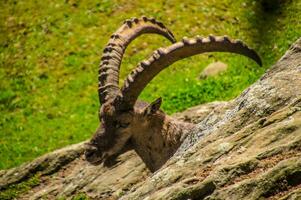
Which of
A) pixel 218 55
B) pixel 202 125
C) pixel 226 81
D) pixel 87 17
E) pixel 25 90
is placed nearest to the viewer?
pixel 202 125

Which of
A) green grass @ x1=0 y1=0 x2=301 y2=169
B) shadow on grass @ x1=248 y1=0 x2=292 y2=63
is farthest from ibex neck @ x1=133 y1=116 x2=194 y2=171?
shadow on grass @ x1=248 y1=0 x2=292 y2=63

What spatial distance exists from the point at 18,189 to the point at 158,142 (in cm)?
748

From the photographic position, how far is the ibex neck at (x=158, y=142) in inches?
488

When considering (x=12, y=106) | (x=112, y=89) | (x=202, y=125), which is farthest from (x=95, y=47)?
(x=202, y=125)

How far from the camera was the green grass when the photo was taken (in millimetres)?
23906

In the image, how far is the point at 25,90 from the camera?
29.0m

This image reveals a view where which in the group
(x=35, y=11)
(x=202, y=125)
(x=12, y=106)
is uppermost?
(x=35, y=11)

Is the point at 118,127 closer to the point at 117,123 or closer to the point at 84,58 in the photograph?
the point at 117,123

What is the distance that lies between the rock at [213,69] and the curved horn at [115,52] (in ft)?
34.9

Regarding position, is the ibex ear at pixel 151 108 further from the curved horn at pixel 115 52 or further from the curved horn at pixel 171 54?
the curved horn at pixel 115 52

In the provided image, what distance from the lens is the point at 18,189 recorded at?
18.3 m

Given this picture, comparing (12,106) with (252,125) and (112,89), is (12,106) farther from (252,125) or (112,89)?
(252,125)

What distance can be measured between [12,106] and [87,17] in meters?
7.84

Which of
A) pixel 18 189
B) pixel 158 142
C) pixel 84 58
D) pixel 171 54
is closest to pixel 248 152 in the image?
pixel 171 54
